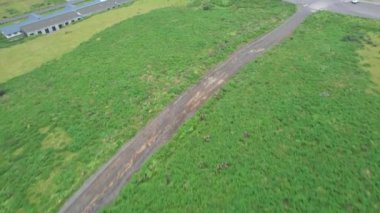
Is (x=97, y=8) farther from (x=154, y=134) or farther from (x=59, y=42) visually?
(x=154, y=134)

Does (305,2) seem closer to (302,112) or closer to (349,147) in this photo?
(302,112)

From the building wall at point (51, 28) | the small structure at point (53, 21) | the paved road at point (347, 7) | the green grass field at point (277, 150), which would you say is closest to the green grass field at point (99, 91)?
the paved road at point (347, 7)

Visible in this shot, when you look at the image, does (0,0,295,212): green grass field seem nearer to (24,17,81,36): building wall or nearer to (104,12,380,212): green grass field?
(104,12,380,212): green grass field

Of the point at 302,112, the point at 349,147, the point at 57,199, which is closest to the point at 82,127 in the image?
the point at 57,199

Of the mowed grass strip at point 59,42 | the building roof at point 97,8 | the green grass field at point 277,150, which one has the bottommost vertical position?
the green grass field at point 277,150

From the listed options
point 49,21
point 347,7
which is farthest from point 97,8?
point 347,7

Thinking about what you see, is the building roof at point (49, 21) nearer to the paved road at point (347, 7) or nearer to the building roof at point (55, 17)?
the building roof at point (55, 17)
